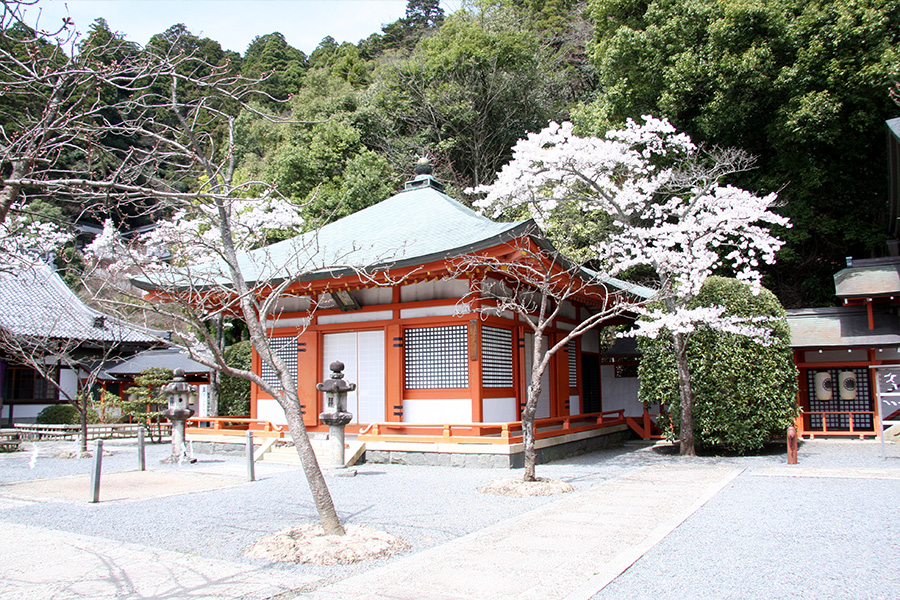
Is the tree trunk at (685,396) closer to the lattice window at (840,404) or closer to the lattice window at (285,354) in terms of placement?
the lattice window at (840,404)

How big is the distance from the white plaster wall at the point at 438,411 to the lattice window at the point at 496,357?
2.07 ft

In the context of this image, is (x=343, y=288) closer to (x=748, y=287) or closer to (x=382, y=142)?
(x=748, y=287)

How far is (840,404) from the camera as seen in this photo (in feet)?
55.8

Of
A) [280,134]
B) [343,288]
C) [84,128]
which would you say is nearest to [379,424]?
[343,288]

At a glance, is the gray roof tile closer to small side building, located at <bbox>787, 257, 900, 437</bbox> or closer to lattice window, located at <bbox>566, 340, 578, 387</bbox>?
lattice window, located at <bbox>566, 340, 578, 387</bbox>

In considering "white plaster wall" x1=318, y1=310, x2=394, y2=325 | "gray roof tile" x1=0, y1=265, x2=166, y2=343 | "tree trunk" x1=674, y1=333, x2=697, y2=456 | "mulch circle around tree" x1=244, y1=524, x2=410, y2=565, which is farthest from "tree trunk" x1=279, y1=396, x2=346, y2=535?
"gray roof tile" x1=0, y1=265, x2=166, y2=343

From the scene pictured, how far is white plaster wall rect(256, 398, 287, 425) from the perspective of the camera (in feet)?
47.9

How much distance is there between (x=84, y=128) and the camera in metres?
3.86

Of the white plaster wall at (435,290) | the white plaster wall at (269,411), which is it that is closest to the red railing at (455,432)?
the white plaster wall at (435,290)

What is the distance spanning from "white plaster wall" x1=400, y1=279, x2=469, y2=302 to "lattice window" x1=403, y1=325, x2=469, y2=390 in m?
0.63

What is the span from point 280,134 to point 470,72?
38.1 feet

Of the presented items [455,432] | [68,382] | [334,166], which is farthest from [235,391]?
[455,432]

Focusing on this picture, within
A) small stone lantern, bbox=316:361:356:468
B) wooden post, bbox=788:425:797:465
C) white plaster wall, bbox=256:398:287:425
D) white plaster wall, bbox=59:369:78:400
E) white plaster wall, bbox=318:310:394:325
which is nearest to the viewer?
small stone lantern, bbox=316:361:356:468

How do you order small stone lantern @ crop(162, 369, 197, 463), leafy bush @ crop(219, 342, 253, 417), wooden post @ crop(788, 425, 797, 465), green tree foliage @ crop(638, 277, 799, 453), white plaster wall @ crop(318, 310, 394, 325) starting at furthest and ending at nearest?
leafy bush @ crop(219, 342, 253, 417)
white plaster wall @ crop(318, 310, 394, 325)
small stone lantern @ crop(162, 369, 197, 463)
green tree foliage @ crop(638, 277, 799, 453)
wooden post @ crop(788, 425, 797, 465)
